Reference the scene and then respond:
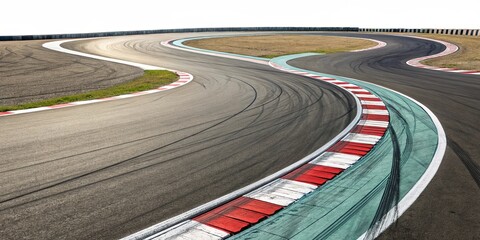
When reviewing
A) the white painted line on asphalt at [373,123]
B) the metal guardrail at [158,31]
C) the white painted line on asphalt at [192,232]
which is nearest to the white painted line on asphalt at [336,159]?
the white painted line on asphalt at [373,123]

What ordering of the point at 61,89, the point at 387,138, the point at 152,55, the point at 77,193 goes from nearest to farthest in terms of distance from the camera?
the point at 77,193, the point at 387,138, the point at 61,89, the point at 152,55

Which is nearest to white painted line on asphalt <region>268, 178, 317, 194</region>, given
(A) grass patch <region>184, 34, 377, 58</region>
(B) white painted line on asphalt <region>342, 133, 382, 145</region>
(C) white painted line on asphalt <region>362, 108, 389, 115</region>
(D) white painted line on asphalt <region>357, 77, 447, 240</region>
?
(D) white painted line on asphalt <region>357, 77, 447, 240</region>

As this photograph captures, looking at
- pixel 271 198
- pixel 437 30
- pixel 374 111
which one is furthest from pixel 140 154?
pixel 437 30

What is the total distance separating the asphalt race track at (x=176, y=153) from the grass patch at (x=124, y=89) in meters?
0.98

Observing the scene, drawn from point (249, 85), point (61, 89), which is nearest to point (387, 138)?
point (249, 85)

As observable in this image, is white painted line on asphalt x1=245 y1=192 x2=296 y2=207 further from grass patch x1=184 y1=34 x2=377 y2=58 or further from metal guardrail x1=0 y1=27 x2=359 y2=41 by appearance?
metal guardrail x1=0 y1=27 x2=359 y2=41

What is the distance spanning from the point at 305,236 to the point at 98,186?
250cm

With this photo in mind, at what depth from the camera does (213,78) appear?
15.0 m

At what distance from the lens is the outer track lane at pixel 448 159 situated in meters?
3.69

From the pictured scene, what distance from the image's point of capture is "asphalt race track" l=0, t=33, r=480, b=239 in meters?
3.85

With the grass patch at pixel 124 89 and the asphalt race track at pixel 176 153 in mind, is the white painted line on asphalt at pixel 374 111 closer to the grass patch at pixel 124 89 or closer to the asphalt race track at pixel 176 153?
the asphalt race track at pixel 176 153

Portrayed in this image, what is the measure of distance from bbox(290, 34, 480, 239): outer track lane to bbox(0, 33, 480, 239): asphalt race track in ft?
0.06

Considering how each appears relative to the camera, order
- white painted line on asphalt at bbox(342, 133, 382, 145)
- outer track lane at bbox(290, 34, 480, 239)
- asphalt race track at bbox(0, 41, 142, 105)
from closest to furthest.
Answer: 1. outer track lane at bbox(290, 34, 480, 239)
2. white painted line on asphalt at bbox(342, 133, 382, 145)
3. asphalt race track at bbox(0, 41, 142, 105)

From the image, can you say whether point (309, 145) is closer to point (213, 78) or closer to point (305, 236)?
point (305, 236)
